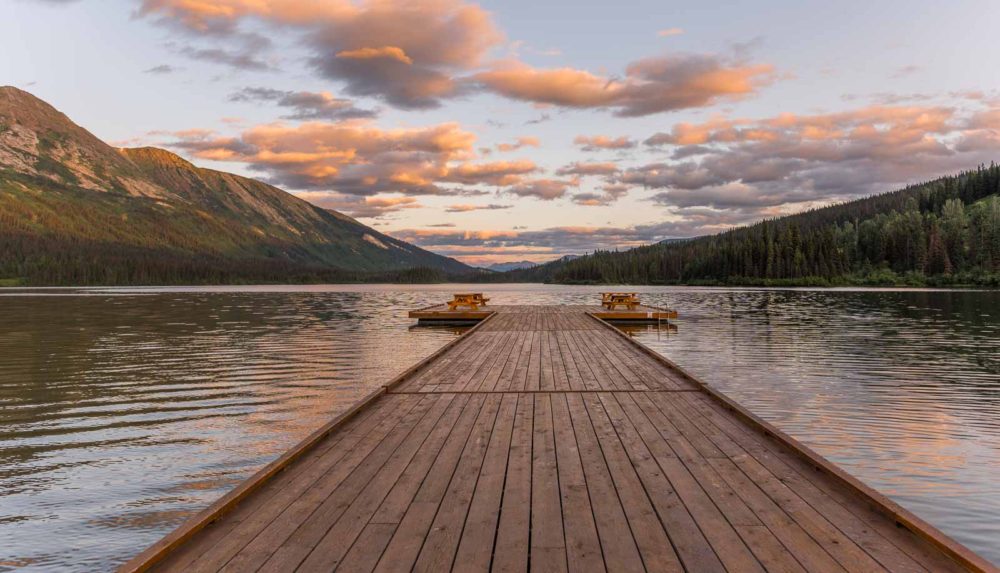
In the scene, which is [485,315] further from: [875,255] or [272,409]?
[875,255]

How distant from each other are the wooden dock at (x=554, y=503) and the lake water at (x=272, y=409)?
7.49ft

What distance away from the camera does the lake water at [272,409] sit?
830cm

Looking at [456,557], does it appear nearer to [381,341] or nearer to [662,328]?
[381,341]

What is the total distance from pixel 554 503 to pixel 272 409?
10539 mm

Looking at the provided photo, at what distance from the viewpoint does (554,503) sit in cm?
607

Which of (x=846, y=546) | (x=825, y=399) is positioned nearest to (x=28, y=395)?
(x=846, y=546)

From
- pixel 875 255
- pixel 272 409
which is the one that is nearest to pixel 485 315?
pixel 272 409

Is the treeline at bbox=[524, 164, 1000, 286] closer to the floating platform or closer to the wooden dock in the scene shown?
the floating platform

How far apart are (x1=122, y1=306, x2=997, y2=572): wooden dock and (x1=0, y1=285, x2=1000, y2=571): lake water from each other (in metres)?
2.28

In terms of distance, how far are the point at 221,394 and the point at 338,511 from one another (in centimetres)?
1230

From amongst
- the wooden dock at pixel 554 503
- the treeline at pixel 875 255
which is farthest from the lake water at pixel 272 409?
the treeline at pixel 875 255

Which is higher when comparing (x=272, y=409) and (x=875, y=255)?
(x=875, y=255)

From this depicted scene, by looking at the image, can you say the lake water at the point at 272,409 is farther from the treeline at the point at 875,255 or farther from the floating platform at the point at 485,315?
the treeline at the point at 875,255

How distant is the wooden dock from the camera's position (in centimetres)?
488
